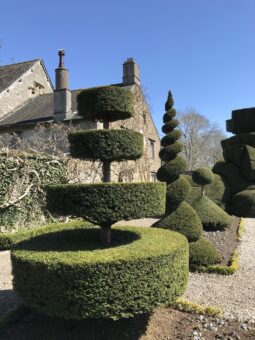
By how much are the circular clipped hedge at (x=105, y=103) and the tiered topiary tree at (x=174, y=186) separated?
11.8 ft

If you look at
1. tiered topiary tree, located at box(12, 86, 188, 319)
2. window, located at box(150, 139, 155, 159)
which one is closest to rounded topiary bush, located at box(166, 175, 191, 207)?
tiered topiary tree, located at box(12, 86, 188, 319)

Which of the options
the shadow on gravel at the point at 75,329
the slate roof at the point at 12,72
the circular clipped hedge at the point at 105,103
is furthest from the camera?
the slate roof at the point at 12,72

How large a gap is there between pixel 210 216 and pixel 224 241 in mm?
911

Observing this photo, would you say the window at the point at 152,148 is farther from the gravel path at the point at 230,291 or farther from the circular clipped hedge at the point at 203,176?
the gravel path at the point at 230,291

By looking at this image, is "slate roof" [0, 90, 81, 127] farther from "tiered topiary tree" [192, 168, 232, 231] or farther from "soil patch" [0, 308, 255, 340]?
"soil patch" [0, 308, 255, 340]

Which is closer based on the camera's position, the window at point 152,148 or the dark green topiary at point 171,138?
the dark green topiary at point 171,138

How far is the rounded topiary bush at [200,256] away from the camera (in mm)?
7473

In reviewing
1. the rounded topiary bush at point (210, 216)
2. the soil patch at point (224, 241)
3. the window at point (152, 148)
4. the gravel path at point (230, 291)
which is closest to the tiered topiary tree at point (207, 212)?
the rounded topiary bush at point (210, 216)

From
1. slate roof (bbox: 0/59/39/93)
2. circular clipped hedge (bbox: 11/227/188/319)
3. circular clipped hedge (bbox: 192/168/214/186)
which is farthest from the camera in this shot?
slate roof (bbox: 0/59/39/93)

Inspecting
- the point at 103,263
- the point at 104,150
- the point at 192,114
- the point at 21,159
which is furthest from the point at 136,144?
the point at 192,114

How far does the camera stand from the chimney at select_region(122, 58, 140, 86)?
2355 cm

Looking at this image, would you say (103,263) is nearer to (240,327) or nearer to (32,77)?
(240,327)

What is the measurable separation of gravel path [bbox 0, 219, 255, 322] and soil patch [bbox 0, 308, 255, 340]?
398 mm

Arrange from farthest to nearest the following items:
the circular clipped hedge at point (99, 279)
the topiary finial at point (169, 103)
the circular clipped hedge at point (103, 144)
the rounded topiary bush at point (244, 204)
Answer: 1. the rounded topiary bush at point (244, 204)
2. the topiary finial at point (169, 103)
3. the circular clipped hedge at point (103, 144)
4. the circular clipped hedge at point (99, 279)
